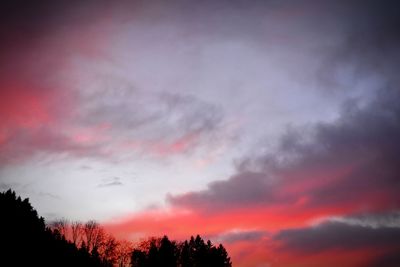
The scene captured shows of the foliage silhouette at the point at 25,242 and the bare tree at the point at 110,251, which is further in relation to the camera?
the bare tree at the point at 110,251

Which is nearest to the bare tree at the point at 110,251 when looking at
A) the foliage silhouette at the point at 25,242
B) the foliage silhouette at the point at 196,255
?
the foliage silhouette at the point at 196,255

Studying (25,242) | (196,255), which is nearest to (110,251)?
(196,255)

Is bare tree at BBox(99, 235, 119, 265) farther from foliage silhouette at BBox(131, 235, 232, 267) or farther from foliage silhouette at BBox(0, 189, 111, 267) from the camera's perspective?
foliage silhouette at BBox(0, 189, 111, 267)

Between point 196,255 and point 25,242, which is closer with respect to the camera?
point 25,242

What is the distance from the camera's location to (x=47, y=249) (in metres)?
48.7

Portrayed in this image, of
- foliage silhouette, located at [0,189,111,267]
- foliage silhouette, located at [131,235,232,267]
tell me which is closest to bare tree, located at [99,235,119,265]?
foliage silhouette, located at [131,235,232,267]

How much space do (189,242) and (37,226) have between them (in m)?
73.1

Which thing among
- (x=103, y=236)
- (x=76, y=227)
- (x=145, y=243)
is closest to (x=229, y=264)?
(x=145, y=243)

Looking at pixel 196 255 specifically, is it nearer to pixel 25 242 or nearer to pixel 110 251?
pixel 110 251

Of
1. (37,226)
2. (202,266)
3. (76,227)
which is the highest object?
(76,227)

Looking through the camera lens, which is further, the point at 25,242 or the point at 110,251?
the point at 110,251

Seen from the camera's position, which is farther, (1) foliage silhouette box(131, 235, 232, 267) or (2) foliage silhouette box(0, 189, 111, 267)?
(1) foliage silhouette box(131, 235, 232, 267)

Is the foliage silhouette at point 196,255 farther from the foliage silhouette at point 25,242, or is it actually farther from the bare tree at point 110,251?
the foliage silhouette at point 25,242

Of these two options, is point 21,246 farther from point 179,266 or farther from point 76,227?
point 179,266
